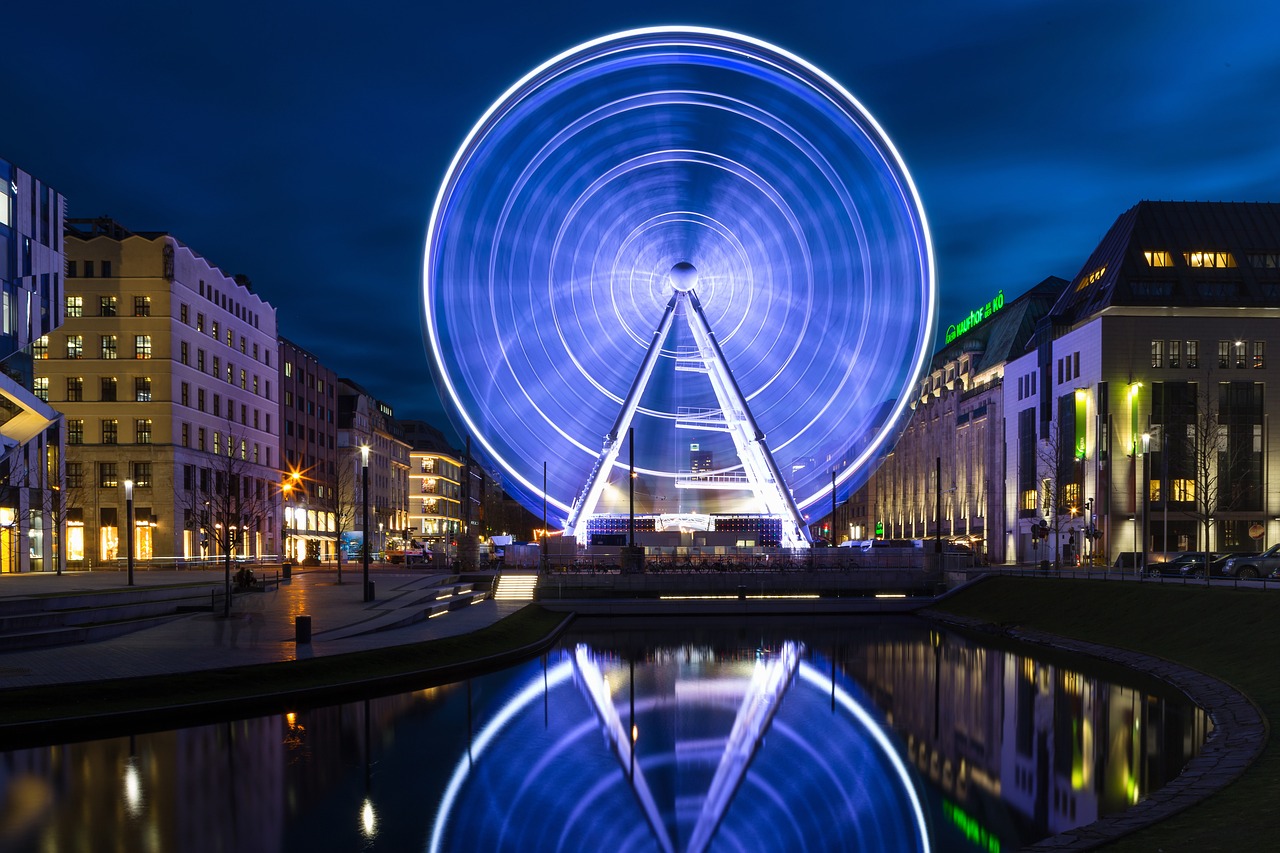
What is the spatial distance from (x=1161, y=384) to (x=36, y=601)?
248 feet

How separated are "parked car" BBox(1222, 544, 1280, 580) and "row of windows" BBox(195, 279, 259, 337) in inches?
2444

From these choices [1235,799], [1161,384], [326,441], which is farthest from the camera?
[326,441]

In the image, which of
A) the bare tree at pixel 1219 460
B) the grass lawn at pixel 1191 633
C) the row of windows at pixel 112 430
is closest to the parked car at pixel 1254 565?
the grass lawn at pixel 1191 633

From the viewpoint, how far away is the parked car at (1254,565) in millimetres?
47406

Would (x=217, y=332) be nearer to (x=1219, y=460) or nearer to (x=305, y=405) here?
(x=305, y=405)

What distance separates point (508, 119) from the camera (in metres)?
49.3

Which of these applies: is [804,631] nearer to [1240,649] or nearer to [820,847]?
[1240,649]

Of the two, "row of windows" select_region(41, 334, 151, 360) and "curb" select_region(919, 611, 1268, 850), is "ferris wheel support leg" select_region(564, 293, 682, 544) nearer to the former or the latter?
"curb" select_region(919, 611, 1268, 850)

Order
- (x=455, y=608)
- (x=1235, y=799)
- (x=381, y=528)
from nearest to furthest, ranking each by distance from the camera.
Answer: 1. (x=1235, y=799)
2. (x=455, y=608)
3. (x=381, y=528)

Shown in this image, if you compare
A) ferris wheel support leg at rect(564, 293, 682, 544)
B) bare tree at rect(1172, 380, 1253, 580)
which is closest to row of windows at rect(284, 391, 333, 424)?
ferris wheel support leg at rect(564, 293, 682, 544)

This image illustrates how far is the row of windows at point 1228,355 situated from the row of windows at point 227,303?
2624 inches

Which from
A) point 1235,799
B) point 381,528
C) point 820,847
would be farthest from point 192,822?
point 381,528

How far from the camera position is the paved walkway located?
25000 millimetres

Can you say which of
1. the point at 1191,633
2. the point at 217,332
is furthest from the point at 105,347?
the point at 1191,633
